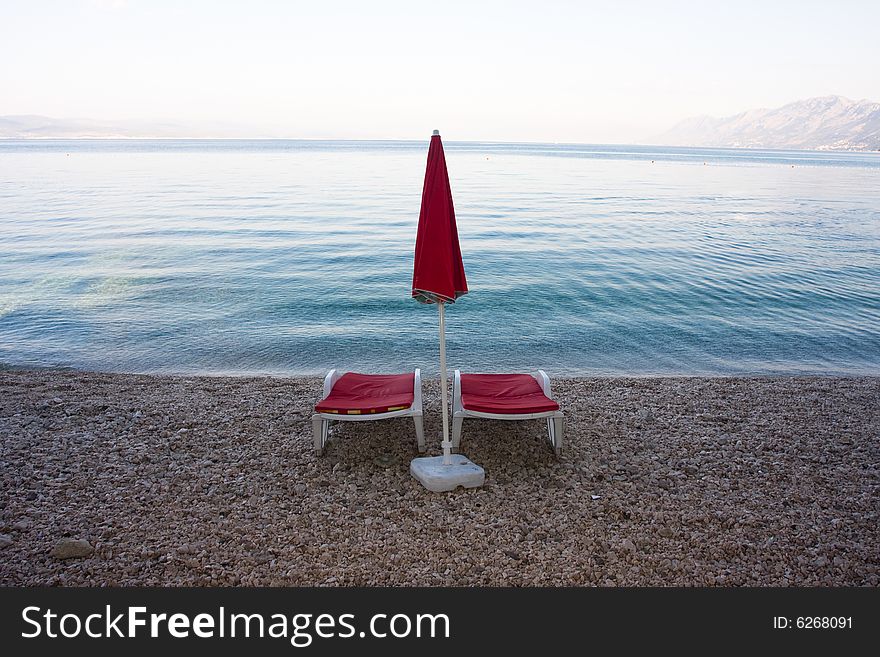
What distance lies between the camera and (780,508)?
482 cm

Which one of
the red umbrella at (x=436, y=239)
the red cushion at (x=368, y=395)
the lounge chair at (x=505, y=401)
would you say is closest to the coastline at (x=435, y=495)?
the lounge chair at (x=505, y=401)

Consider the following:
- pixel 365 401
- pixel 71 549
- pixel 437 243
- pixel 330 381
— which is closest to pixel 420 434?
pixel 365 401

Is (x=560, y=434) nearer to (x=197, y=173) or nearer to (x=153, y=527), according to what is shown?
(x=153, y=527)

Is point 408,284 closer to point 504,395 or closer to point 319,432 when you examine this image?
point 504,395

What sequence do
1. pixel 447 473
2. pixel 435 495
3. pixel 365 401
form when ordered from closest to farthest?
pixel 435 495 < pixel 447 473 < pixel 365 401

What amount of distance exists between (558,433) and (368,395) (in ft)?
5.82

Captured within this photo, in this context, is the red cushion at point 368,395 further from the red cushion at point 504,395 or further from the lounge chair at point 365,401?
the red cushion at point 504,395

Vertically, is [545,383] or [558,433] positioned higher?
[545,383]

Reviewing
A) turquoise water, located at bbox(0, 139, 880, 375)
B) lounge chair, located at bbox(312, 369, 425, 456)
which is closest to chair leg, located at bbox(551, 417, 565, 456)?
lounge chair, located at bbox(312, 369, 425, 456)

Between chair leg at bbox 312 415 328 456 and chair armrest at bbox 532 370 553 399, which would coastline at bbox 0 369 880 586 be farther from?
chair armrest at bbox 532 370 553 399

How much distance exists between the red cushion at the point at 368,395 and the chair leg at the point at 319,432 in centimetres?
11

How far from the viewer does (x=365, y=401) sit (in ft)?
19.0

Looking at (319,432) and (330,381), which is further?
(330,381)

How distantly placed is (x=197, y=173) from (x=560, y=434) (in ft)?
184
